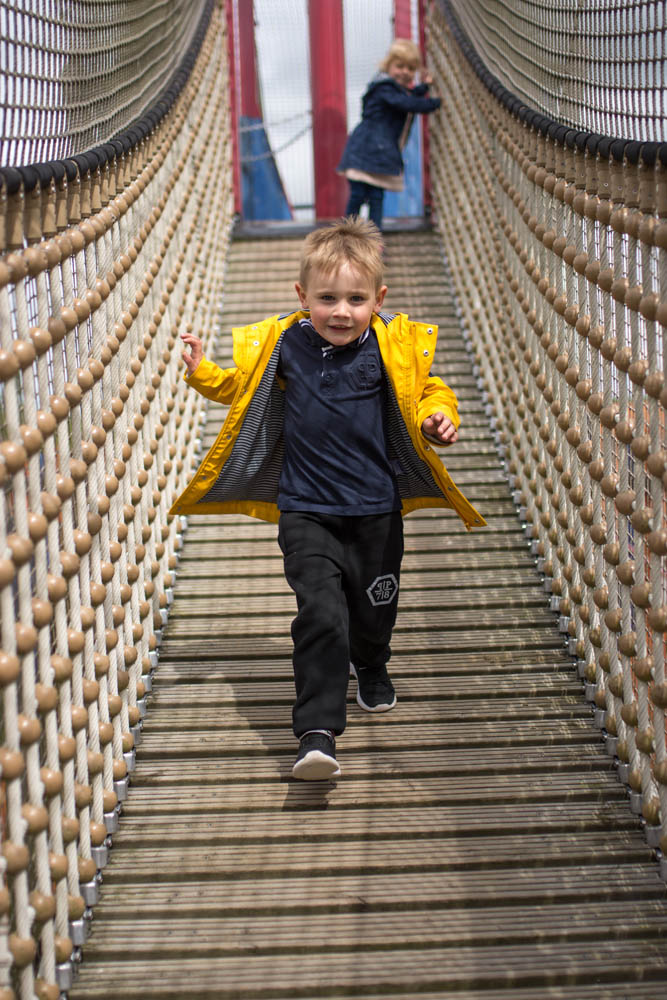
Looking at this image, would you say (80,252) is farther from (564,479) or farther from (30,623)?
(564,479)

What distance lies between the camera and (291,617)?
10.6ft

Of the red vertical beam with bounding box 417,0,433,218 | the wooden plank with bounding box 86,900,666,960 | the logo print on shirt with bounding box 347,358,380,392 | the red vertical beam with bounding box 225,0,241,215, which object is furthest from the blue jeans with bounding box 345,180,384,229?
the wooden plank with bounding box 86,900,666,960

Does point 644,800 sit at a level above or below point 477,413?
below

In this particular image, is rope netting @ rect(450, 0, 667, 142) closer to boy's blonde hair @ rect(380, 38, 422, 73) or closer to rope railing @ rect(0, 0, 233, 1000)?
rope railing @ rect(0, 0, 233, 1000)

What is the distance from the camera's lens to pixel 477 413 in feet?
13.8

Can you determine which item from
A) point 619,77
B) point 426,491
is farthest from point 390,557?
point 619,77

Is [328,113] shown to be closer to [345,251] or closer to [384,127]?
[384,127]

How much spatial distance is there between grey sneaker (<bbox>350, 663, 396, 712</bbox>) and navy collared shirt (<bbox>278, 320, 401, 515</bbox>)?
0.43 meters

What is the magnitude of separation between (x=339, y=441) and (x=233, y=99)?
13.3ft

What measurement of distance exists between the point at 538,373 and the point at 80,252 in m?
1.44

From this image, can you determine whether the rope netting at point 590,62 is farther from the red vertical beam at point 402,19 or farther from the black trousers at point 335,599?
the red vertical beam at point 402,19

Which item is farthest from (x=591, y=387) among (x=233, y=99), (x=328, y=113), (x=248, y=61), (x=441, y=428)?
(x=248, y=61)

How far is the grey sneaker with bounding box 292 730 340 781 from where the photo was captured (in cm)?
242

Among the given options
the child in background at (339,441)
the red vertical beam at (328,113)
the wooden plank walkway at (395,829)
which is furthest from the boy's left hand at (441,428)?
the red vertical beam at (328,113)
